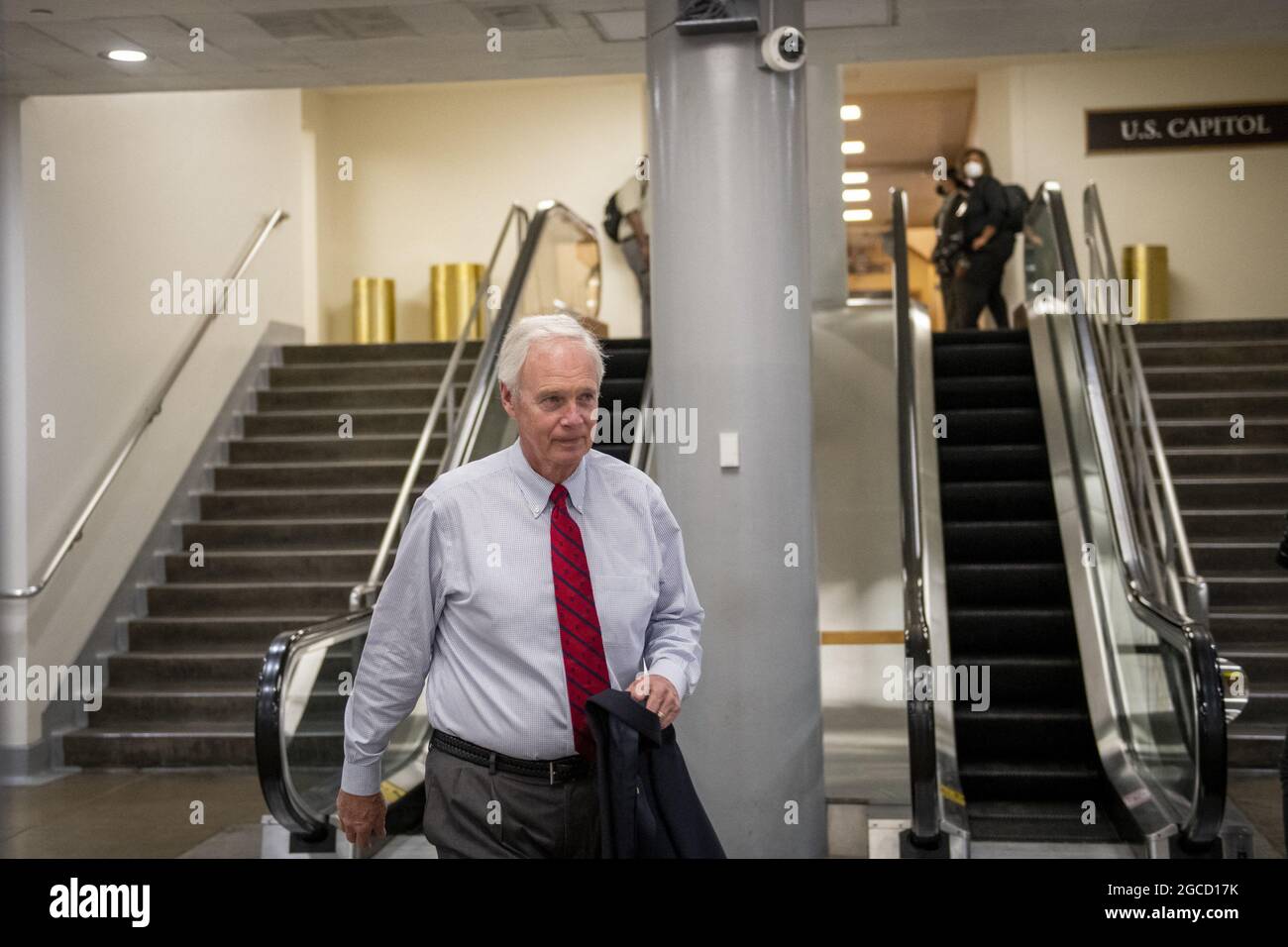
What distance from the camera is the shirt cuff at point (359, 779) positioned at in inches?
107

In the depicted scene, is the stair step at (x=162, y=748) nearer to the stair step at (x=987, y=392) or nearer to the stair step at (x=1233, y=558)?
the stair step at (x=987, y=392)

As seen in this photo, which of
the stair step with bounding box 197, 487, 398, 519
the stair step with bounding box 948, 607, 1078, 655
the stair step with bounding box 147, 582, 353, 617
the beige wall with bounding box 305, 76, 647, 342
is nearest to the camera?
the stair step with bounding box 948, 607, 1078, 655

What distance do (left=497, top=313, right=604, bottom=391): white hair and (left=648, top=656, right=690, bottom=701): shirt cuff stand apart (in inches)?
22.1

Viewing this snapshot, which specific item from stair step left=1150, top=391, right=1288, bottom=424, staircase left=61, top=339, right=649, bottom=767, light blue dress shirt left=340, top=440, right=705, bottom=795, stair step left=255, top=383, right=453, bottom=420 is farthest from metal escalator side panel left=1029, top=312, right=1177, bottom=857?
stair step left=255, top=383, right=453, bottom=420

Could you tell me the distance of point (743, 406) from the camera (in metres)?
5.20

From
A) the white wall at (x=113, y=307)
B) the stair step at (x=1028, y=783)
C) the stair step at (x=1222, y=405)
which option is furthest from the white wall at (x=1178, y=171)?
the stair step at (x=1028, y=783)

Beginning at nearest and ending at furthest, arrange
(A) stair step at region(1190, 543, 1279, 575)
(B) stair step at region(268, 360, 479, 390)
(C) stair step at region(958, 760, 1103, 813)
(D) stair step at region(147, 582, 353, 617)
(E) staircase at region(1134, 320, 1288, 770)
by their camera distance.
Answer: (C) stair step at region(958, 760, 1103, 813)
(E) staircase at region(1134, 320, 1288, 770)
(A) stair step at region(1190, 543, 1279, 575)
(D) stair step at region(147, 582, 353, 617)
(B) stair step at region(268, 360, 479, 390)

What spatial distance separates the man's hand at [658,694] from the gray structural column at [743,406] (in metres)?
2.57

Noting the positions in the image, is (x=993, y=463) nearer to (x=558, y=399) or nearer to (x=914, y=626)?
(x=914, y=626)

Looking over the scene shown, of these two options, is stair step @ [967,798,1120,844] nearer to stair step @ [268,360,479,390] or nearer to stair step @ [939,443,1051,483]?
stair step @ [939,443,1051,483]

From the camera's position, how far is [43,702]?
24.7ft

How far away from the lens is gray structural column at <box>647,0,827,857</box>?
203 inches
